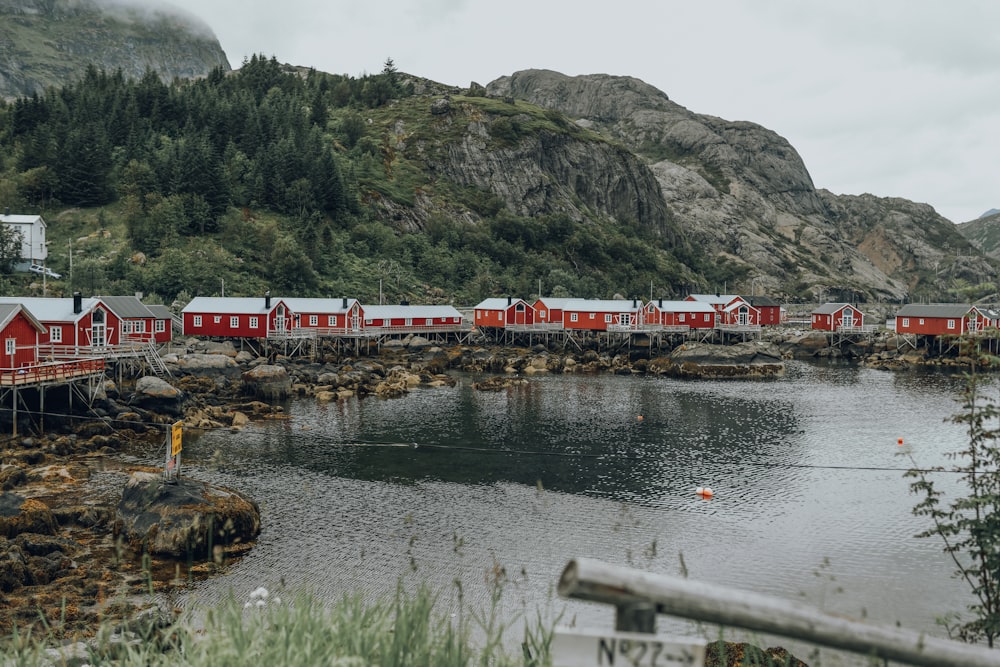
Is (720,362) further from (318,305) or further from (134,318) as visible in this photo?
(134,318)

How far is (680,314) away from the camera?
9456 cm

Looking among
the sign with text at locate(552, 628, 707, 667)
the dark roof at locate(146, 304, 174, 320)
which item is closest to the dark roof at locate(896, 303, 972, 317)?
the dark roof at locate(146, 304, 174, 320)

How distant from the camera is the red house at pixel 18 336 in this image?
36.2 m

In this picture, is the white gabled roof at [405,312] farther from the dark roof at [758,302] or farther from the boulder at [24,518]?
the boulder at [24,518]

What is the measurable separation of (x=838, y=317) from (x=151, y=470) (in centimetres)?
9236

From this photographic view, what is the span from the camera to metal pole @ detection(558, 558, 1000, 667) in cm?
386

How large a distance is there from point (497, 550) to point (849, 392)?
48.7 meters

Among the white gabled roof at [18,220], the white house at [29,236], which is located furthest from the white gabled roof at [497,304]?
the white gabled roof at [18,220]

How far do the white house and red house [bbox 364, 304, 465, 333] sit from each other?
3788 cm

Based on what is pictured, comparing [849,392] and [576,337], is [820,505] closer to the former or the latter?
[849,392]

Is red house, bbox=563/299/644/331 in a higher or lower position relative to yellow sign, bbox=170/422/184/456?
higher

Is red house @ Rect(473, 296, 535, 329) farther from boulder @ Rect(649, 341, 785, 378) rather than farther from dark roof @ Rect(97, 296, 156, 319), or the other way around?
dark roof @ Rect(97, 296, 156, 319)

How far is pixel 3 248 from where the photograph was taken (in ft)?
242

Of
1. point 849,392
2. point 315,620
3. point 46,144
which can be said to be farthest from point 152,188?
point 315,620
